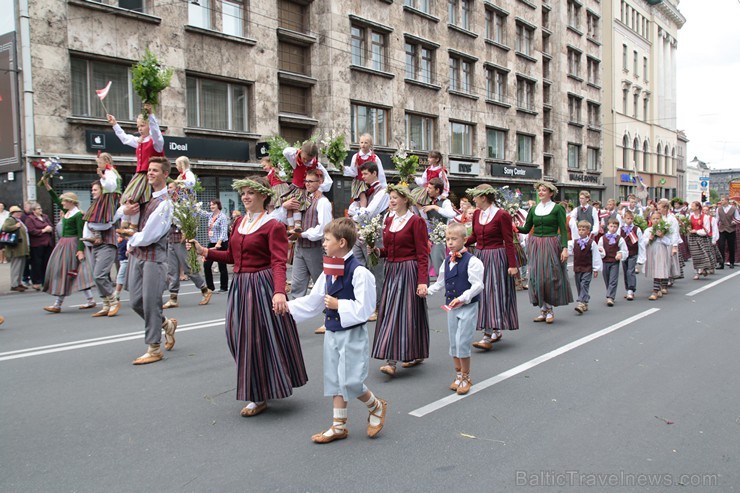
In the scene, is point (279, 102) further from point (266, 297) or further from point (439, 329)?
point (266, 297)

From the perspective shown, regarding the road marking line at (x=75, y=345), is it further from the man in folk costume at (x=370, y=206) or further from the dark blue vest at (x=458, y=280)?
the dark blue vest at (x=458, y=280)

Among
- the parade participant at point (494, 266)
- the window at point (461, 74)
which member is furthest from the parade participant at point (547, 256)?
the window at point (461, 74)

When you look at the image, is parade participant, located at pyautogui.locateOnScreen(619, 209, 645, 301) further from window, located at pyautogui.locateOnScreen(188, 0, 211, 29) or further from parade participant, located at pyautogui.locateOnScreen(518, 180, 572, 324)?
window, located at pyautogui.locateOnScreen(188, 0, 211, 29)

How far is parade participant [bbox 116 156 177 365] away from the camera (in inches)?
257

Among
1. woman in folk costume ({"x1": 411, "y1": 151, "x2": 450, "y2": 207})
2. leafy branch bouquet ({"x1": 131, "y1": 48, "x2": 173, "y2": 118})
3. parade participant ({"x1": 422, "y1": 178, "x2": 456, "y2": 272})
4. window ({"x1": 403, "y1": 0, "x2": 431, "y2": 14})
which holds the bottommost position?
parade participant ({"x1": 422, "y1": 178, "x2": 456, "y2": 272})

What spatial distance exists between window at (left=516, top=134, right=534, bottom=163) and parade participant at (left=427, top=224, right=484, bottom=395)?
35388mm

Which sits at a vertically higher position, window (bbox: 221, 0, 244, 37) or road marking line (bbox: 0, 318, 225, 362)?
window (bbox: 221, 0, 244, 37)

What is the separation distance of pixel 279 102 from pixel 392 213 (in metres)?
18.8

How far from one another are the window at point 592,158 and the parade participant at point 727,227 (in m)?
32.4

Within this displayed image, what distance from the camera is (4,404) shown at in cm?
534

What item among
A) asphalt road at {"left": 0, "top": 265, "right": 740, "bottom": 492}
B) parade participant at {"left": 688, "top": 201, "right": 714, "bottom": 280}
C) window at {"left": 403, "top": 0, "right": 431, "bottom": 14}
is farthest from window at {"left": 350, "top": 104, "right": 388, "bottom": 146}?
asphalt road at {"left": 0, "top": 265, "right": 740, "bottom": 492}

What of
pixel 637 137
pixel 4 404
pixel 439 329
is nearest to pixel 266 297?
pixel 4 404

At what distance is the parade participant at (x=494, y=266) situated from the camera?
775 cm

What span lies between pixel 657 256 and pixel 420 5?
22630 mm
